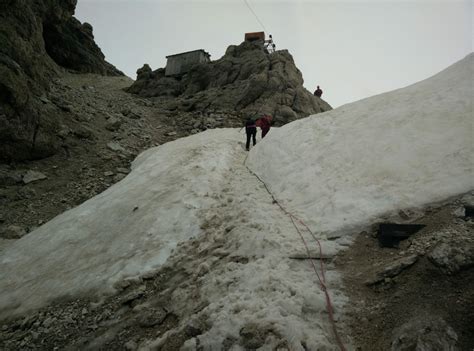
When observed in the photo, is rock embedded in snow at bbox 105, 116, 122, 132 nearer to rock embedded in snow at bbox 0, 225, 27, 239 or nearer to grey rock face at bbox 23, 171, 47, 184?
grey rock face at bbox 23, 171, 47, 184

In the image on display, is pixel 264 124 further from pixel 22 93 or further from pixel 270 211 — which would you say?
pixel 22 93

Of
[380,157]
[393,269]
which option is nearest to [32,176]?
[380,157]

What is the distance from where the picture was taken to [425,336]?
12.6ft

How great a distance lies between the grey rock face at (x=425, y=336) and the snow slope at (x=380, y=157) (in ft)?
9.51

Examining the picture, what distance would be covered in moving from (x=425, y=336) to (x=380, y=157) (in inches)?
241

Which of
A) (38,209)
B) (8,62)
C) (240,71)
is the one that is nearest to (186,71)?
(240,71)

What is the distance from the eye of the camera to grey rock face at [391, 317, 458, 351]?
371 cm

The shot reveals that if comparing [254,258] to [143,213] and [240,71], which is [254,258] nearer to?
[143,213]

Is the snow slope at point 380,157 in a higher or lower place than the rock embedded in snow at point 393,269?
higher

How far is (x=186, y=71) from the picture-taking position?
48312 mm

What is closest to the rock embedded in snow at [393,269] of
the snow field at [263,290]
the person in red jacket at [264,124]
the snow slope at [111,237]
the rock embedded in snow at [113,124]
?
the snow field at [263,290]

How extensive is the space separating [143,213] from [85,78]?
4253 centimetres

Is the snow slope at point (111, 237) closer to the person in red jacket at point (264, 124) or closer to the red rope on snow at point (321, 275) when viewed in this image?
the red rope on snow at point (321, 275)

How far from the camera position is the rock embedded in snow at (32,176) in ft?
47.6
